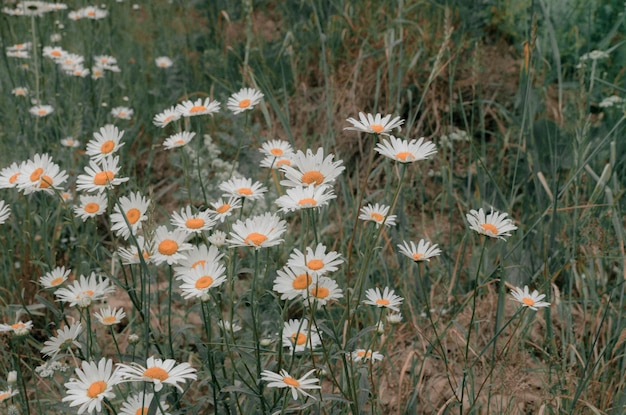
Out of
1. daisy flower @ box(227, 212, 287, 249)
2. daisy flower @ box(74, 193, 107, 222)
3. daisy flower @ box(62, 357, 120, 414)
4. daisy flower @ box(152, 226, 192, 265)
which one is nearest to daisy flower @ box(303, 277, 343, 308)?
daisy flower @ box(227, 212, 287, 249)

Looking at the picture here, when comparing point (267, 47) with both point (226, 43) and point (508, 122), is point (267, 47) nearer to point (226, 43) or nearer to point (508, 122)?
point (226, 43)

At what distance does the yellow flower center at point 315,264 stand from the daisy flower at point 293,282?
0.01 meters

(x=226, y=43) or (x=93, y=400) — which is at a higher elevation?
(x=93, y=400)

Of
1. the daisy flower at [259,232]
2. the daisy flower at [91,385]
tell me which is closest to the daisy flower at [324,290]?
the daisy flower at [259,232]

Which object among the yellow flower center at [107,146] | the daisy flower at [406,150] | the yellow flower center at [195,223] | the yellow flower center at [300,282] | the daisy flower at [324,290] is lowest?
the daisy flower at [324,290]

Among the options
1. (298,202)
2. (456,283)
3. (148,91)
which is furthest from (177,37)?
(298,202)

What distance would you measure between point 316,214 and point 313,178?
1.61 ft

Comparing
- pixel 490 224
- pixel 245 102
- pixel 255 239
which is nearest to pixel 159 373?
pixel 255 239

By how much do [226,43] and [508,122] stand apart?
154 centimetres

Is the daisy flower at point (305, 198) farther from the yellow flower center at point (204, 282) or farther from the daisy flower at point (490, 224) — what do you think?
the daisy flower at point (490, 224)

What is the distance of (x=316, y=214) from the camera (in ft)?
5.88

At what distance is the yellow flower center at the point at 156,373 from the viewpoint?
3.55 ft

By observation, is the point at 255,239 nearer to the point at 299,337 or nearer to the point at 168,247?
the point at 168,247

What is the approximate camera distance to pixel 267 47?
366cm
